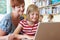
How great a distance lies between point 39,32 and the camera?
Answer: 3.34 feet

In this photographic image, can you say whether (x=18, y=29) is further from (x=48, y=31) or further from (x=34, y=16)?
(x=48, y=31)

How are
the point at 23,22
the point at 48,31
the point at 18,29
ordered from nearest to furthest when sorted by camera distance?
the point at 48,31 < the point at 18,29 < the point at 23,22

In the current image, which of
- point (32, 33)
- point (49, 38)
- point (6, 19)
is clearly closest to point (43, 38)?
point (49, 38)

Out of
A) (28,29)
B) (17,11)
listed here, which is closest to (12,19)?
(17,11)

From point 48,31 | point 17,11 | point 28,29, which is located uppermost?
point 17,11

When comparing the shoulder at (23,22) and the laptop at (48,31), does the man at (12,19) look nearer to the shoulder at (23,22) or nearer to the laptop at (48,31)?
the shoulder at (23,22)

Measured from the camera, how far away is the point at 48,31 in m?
1.05

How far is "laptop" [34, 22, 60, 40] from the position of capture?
1019mm

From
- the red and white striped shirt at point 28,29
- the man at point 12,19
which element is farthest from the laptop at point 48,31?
the man at point 12,19

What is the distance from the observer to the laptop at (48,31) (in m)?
1.02

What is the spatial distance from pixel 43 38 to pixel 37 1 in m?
3.59

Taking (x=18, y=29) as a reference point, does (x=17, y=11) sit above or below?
above

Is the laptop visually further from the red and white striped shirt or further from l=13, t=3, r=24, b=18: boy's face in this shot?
l=13, t=3, r=24, b=18: boy's face

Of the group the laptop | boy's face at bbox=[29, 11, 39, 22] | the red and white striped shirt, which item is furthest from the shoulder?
the laptop
